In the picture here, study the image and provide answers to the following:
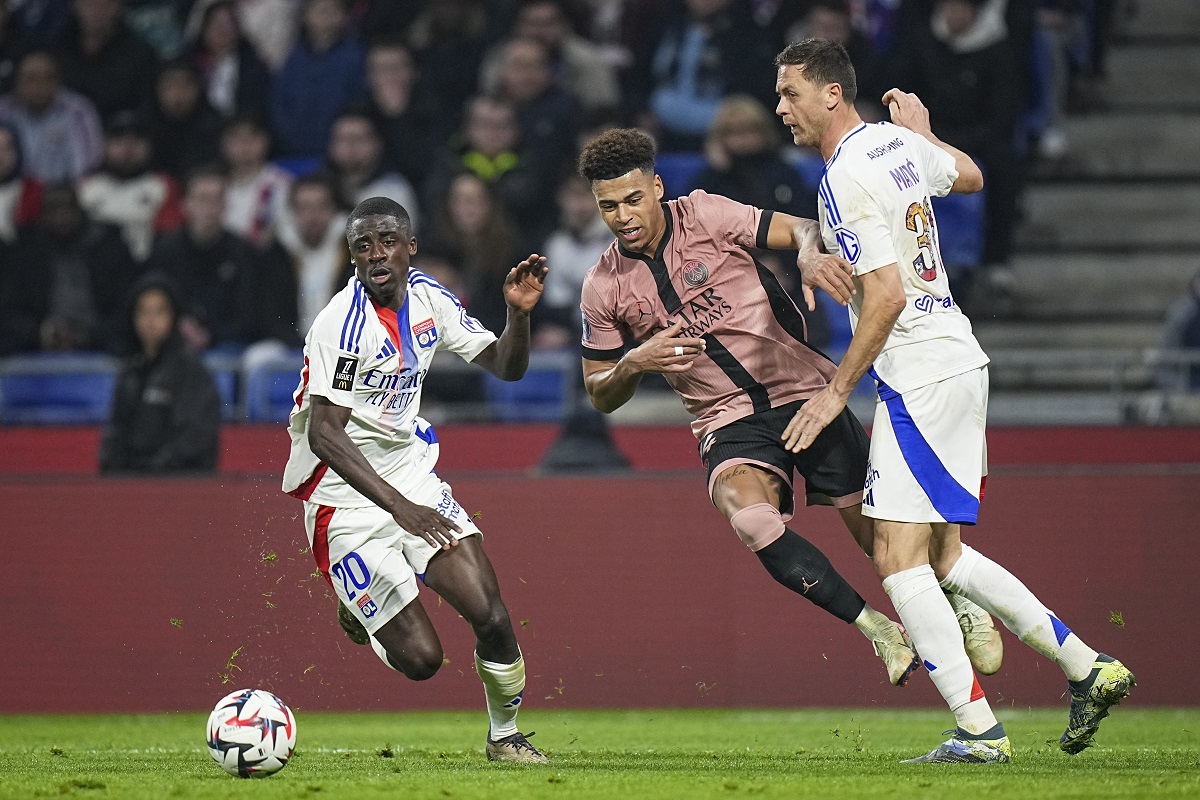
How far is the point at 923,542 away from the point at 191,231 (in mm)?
8193

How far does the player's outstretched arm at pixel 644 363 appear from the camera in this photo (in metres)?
6.26

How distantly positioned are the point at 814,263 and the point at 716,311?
0.61 meters

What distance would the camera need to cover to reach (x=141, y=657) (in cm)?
989

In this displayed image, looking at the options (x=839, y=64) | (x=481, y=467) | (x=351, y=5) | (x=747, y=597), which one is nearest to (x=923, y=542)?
(x=839, y=64)

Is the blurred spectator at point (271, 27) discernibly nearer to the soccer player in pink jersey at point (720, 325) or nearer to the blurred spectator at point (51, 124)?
the blurred spectator at point (51, 124)

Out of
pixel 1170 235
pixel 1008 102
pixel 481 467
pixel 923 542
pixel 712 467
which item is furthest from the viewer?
pixel 1170 235

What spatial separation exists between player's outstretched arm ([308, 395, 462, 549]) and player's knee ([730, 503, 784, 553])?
3.73 ft

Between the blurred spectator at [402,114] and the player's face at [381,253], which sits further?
the blurred spectator at [402,114]

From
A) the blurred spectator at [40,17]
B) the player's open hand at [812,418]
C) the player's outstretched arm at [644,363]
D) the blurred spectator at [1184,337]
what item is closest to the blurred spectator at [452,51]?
the blurred spectator at [40,17]

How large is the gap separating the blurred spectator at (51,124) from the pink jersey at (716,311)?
8.53 m

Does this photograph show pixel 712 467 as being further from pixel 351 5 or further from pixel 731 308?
pixel 351 5

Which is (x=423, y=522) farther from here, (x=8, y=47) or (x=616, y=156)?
(x=8, y=47)

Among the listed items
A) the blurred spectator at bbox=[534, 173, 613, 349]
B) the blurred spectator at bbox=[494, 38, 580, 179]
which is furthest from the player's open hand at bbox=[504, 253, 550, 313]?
the blurred spectator at bbox=[494, 38, 580, 179]

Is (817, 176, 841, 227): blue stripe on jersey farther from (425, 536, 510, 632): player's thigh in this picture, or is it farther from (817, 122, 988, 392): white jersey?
(425, 536, 510, 632): player's thigh
